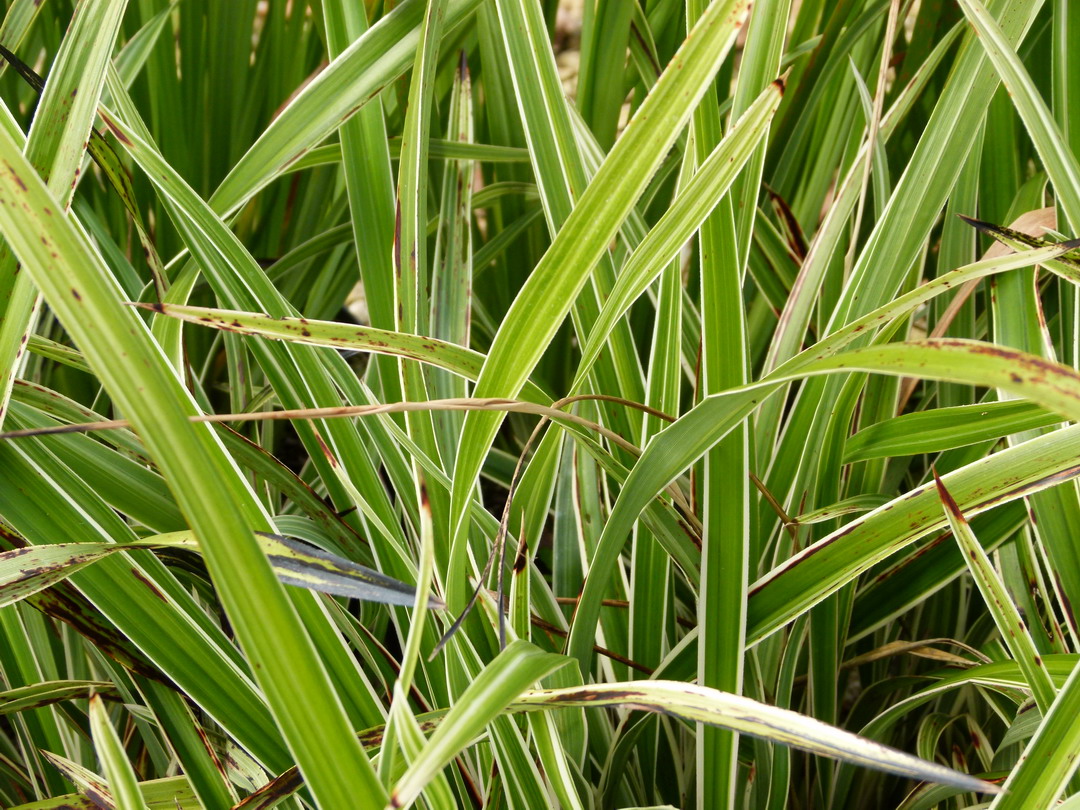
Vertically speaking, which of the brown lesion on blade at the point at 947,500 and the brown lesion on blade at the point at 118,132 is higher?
the brown lesion on blade at the point at 118,132

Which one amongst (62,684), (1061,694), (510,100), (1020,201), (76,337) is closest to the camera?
(76,337)

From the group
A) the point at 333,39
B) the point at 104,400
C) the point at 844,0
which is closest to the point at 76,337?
the point at 333,39

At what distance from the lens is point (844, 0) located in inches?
30.3

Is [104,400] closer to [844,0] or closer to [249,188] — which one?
[249,188]

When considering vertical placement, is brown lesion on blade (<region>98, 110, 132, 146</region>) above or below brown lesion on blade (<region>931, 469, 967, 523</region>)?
above

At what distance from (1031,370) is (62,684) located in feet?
1.65

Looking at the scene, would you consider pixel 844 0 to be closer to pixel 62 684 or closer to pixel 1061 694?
pixel 1061 694

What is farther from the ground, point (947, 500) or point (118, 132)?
point (118, 132)

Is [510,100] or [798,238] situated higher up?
[510,100]

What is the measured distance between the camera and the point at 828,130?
87 cm

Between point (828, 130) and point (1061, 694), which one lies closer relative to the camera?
point (1061, 694)

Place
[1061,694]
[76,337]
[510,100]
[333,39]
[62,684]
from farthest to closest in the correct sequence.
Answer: [510,100] < [333,39] < [62,684] < [1061,694] < [76,337]

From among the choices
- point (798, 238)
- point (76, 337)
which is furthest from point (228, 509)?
point (798, 238)

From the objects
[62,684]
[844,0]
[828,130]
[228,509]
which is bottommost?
[62,684]
